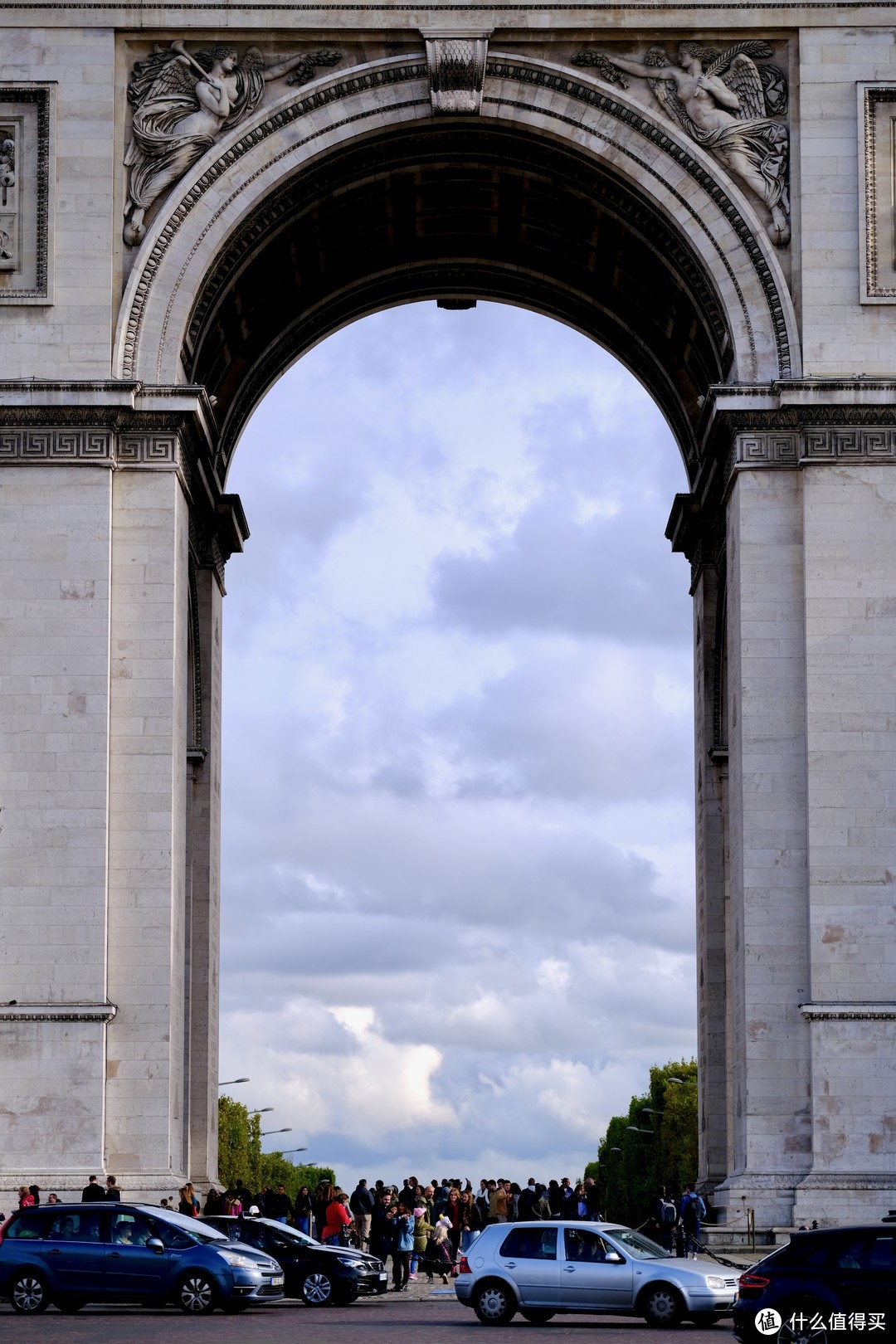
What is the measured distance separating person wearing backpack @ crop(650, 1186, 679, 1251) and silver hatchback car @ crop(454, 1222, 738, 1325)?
1279 cm

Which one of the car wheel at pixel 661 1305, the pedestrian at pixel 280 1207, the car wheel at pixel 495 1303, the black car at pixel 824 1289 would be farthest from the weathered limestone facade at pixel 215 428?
the black car at pixel 824 1289

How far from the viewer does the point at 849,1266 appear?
30266mm

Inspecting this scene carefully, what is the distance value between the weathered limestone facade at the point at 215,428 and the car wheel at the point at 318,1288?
13.1 ft

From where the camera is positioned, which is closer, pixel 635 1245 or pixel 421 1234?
pixel 635 1245

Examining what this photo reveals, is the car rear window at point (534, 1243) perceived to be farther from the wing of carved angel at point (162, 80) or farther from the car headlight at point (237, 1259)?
the wing of carved angel at point (162, 80)

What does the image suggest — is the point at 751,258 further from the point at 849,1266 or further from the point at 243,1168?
the point at 243,1168

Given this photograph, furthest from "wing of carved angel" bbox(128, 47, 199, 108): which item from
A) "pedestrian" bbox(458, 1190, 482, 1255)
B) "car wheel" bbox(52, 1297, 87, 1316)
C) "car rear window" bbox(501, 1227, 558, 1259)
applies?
"pedestrian" bbox(458, 1190, 482, 1255)

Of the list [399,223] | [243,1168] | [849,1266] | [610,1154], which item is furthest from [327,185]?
[610,1154]

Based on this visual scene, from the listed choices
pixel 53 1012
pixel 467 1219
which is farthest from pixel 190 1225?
pixel 467 1219

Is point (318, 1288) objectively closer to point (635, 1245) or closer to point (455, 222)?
point (635, 1245)

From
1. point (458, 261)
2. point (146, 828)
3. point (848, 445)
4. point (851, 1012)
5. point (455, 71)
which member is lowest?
point (851, 1012)

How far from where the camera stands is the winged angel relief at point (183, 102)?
50031 millimetres

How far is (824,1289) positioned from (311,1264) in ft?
50.2

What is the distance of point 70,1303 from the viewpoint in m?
39.2
